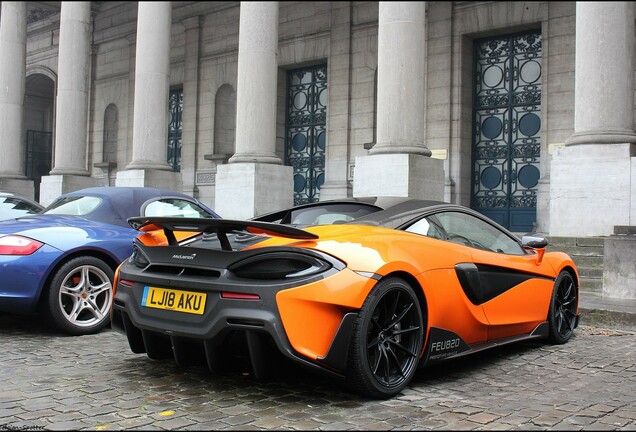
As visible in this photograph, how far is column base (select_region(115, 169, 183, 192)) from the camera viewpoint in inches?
684

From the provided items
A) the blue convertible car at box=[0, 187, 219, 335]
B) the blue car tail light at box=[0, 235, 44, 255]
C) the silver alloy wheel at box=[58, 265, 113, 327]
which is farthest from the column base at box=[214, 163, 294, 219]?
the blue car tail light at box=[0, 235, 44, 255]

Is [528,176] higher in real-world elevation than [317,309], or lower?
higher

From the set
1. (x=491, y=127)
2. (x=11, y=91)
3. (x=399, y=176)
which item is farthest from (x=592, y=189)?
(x=11, y=91)

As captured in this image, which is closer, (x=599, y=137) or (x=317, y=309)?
(x=317, y=309)

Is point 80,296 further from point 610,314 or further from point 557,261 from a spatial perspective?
point 610,314

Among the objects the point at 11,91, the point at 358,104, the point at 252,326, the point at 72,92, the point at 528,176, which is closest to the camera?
the point at 252,326

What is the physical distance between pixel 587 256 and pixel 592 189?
1290 millimetres

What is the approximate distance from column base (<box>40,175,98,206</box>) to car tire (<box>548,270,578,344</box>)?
1618cm

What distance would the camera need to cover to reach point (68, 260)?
21.1 ft

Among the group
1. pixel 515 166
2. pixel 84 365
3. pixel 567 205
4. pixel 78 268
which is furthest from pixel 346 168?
pixel 84 365

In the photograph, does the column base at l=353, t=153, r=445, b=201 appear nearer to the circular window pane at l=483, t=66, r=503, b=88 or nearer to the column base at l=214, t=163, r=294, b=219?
the column base at l=214, t=163, r=294, b=219

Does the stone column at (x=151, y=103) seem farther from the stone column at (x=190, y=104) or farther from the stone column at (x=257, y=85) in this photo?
the stone column at (x=190, y=104)

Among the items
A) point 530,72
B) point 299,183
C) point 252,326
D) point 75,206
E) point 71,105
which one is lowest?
point 252,326

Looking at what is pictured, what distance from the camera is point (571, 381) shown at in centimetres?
488
